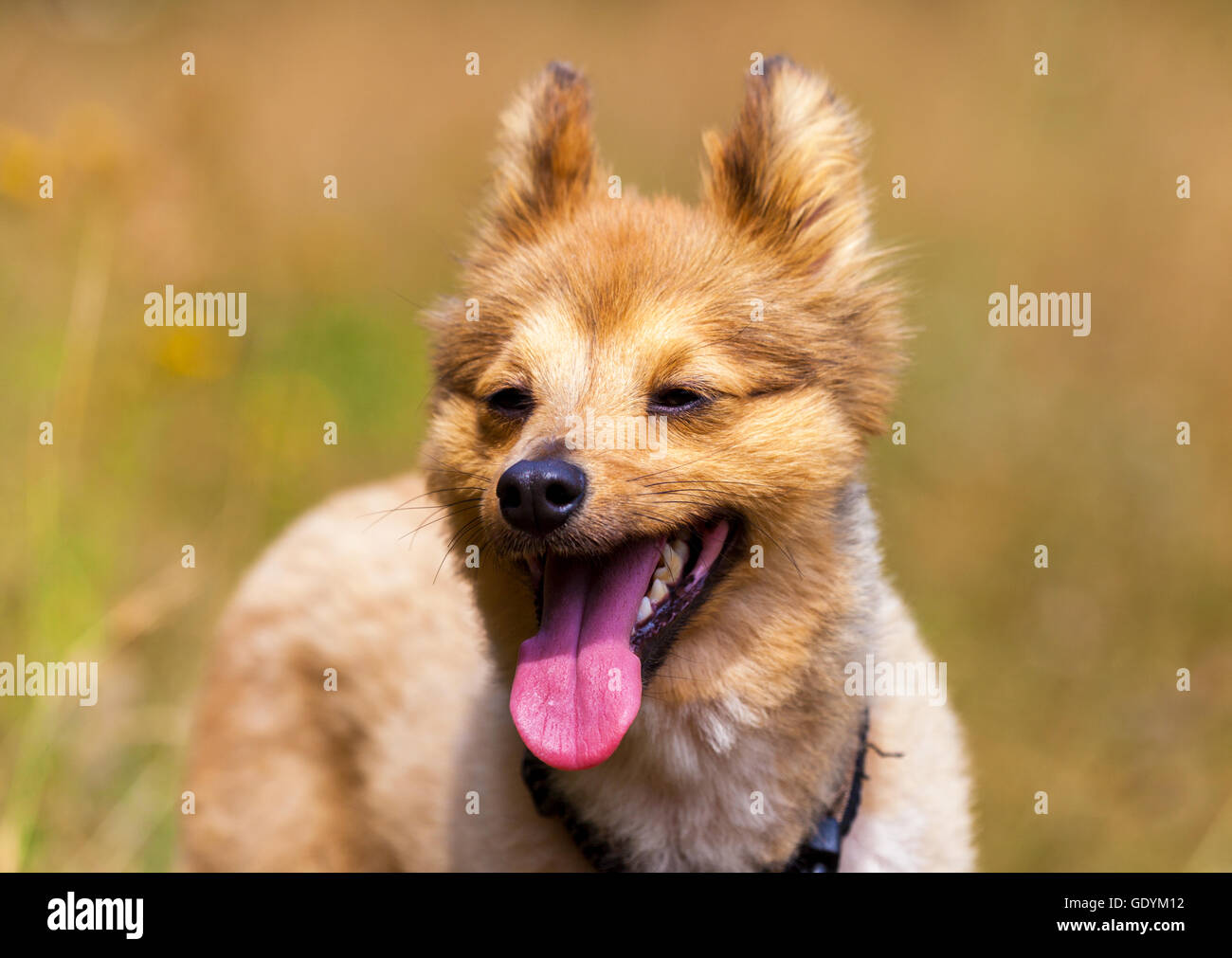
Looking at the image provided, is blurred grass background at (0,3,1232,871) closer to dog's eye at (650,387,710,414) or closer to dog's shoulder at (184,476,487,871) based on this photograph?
dog's shoulder at (184,476,487,871)

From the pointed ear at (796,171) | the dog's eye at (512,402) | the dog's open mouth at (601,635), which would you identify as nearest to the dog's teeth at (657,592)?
the dog's open mouth at (601,635)

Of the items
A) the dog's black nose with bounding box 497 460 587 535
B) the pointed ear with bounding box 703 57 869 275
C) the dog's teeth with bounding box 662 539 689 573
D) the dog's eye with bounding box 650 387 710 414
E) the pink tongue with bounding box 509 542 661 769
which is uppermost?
the pointed ear with bounding box 703 57 869 275

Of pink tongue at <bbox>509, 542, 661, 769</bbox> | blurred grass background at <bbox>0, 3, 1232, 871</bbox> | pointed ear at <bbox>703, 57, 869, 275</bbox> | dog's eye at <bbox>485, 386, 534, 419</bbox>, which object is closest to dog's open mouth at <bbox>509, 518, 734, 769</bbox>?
pink tongue at <bbox>509, 542, 661, 769</bbox>

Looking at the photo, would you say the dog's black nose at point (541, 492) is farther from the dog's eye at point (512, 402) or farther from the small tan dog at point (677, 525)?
the dog's eye at point (512, 402)

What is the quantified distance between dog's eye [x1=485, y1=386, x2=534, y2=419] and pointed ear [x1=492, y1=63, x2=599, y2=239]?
0.74 metres

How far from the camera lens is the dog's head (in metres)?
3.25

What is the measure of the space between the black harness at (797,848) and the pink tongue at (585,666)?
1.51ft

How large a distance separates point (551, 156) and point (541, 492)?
153 cm

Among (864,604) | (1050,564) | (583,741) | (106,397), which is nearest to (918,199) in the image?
(1050,564)

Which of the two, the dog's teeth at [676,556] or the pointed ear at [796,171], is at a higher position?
the pointed ear at [796,171]

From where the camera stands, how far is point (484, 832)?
3.93 meters

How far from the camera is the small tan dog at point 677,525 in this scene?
331 cm

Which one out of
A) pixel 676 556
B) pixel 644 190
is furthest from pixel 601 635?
pixel 644 190

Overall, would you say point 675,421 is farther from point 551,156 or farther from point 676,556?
point 551,156
